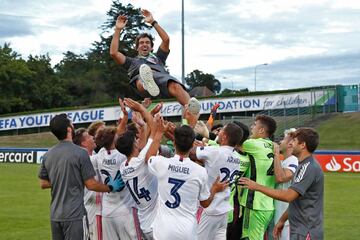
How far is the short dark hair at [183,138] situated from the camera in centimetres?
650

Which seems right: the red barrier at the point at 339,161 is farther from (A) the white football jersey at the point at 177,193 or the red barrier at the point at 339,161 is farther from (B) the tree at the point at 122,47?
(B) the tree at the point at 122,47

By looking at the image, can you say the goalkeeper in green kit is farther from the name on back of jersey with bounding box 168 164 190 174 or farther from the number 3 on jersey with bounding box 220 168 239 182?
the name on back of jersey with bounding box 168 164 190 174

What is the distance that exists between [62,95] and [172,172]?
78.4 meters

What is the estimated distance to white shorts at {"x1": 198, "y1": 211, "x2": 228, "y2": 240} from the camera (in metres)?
7.84

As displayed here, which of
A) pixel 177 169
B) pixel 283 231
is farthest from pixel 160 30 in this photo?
pixel 283 231

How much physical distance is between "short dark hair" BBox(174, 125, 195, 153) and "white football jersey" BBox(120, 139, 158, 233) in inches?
27.0

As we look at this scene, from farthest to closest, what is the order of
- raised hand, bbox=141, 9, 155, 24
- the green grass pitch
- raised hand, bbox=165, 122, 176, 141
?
1. the green grass pitch
2. raised hand, bbox=141, 9, 155, 24
3. raised hand, bbox=165, 122, 176, 141

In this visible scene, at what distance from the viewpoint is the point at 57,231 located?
7.54 metres

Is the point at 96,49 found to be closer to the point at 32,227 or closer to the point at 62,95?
the point at 62,95

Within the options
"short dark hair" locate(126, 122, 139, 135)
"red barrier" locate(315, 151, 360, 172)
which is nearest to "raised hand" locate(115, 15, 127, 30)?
"short dark hair" locate(126, 122, 139, 135)

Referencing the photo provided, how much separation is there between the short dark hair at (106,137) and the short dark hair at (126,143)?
80 cm

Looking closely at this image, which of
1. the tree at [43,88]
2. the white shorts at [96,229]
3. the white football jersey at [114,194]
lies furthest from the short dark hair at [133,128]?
the tree at [43,88]

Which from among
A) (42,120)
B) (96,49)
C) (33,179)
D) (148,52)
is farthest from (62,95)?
(148,52)

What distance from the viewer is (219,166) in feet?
24.7
